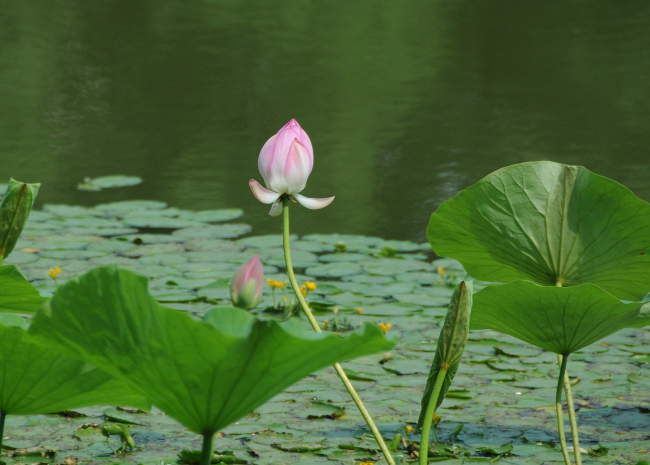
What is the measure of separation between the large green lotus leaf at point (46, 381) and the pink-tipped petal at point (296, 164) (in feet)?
1.07

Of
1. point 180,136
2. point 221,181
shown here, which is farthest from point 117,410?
point 180,136

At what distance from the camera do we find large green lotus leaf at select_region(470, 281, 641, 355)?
113 centimetres

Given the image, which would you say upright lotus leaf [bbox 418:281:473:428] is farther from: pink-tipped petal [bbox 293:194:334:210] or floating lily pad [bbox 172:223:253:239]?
floating lily pad [bbox 172:223:253:239]

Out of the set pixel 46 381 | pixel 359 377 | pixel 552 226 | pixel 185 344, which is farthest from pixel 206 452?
pixel 359 377

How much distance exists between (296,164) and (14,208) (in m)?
0.37

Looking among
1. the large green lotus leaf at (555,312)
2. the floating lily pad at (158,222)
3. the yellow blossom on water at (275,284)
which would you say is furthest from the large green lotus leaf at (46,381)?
the floating lily pad at (158,222)

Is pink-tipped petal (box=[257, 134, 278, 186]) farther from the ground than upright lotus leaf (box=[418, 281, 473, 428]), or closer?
farther from the ground

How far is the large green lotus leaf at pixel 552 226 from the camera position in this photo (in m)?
1.28

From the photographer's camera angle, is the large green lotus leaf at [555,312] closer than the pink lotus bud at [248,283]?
No

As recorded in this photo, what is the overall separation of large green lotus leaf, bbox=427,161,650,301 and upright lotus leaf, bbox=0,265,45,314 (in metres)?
0.62

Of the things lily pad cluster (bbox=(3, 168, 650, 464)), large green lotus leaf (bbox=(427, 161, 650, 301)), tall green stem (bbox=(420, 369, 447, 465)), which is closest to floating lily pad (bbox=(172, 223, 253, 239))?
lily pad cluster (bbox=(3, 168, 650, 464))

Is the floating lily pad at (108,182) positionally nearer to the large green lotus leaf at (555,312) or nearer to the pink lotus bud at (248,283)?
the large green lotus leaf at (555,312)

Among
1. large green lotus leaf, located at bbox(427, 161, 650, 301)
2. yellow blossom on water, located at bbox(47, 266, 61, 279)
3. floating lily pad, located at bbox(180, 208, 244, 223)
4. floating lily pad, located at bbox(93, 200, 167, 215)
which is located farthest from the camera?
floating lily pad, located at bbox(93, 200, 167, 215)

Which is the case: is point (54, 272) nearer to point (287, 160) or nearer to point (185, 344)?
point (287, 160)
